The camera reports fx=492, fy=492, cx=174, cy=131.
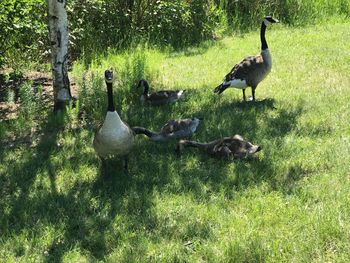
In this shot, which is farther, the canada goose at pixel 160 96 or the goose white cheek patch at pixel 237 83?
the canada goose at pixel 160 96

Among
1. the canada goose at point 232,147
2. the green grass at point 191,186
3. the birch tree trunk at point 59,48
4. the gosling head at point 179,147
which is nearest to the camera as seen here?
the green grass at point 191,186

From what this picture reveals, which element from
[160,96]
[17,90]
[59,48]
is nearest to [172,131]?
[160,96]

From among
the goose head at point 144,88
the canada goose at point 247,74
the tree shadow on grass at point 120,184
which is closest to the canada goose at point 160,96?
the goose head at point 144,88

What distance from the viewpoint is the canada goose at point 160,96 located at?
30.3ft

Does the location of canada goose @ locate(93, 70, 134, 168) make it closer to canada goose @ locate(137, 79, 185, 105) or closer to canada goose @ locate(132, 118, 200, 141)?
canada goose @ locate(132, 118, 200, 141)

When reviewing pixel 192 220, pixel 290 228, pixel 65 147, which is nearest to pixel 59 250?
pixel 192 220

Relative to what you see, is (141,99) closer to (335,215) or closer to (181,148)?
(181,148)

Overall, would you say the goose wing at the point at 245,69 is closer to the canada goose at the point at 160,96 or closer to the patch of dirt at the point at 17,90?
the canada goose at the point at 160,96

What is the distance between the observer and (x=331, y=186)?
583 cm

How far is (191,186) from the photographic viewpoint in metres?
6.16

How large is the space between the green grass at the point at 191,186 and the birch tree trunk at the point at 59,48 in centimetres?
39

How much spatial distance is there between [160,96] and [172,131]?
1750 millimetres

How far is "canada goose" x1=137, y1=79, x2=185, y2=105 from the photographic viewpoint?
363 inches

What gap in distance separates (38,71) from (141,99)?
13.5ft
